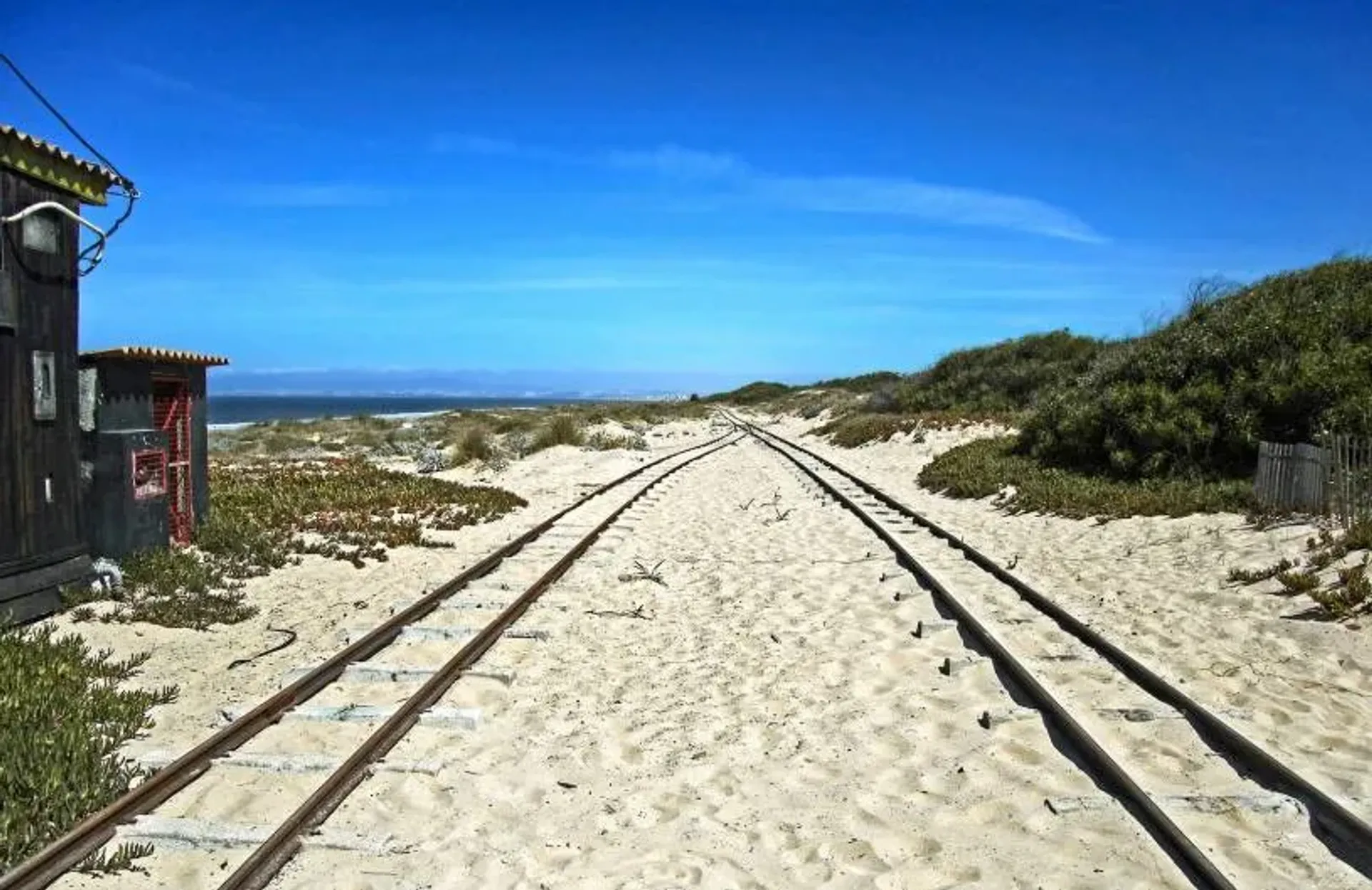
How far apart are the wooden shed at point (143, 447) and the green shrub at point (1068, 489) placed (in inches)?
472

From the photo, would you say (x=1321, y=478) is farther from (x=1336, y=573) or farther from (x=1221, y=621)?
(x=1221, y=621)

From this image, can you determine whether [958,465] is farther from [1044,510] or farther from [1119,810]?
[1119,810]

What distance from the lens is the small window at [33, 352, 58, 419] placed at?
8336mm

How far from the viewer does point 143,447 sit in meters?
10.2

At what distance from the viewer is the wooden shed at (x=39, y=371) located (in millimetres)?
7973

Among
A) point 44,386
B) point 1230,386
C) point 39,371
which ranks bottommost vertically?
point 44,386

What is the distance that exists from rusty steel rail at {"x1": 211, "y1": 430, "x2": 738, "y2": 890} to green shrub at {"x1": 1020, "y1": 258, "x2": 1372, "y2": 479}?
11758 millimetres

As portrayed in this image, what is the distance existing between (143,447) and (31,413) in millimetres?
1900

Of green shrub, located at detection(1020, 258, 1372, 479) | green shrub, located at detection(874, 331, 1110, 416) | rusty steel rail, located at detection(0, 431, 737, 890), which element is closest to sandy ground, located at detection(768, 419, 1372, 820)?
green shrub, located at detection(1020, 258, 1372, 479)

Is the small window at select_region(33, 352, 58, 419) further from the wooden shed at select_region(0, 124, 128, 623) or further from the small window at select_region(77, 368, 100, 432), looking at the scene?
the small window at select_region(77, 368, 100, 432)

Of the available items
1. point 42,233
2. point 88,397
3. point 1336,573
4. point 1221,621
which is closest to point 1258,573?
point 1336,573

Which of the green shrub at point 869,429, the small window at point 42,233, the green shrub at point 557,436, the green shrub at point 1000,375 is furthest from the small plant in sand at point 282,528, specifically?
the green shrub at point 1000,375

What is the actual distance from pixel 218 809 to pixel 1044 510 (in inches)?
519

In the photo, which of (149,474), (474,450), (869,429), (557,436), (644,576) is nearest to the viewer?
(149,474)
